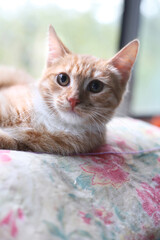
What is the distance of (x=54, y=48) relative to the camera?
1216mm

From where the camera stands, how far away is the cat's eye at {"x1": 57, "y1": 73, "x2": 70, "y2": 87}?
3.62 ft

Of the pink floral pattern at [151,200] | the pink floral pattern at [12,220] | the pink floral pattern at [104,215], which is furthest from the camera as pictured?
the pink floral pattern at [151,200]

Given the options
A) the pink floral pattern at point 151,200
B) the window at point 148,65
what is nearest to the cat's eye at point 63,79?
the pink floral pattern at point 151,200

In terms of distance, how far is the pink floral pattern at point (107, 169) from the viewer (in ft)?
2.87

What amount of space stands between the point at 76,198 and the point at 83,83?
0.52 m

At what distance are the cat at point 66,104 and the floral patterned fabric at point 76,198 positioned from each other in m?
0.12

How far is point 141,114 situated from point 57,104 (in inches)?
78.5

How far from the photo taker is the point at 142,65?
267 cm

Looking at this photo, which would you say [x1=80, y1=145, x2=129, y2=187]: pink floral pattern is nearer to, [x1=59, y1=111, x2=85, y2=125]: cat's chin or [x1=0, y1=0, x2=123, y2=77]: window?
[x1=59, y1=111, x2=85, y2=125]: cat's chin

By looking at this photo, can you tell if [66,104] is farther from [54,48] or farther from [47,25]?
[47,25]

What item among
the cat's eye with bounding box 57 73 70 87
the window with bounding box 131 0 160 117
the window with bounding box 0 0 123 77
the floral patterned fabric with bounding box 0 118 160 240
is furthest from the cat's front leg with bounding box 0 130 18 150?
the window with bounding box 131 0 160 117

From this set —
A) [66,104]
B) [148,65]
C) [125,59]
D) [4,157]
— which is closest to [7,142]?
[4,157]

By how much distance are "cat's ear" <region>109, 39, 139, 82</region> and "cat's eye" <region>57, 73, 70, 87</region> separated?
0.23 metres

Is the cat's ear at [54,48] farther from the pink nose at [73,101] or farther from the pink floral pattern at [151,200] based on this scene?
the pink floral pattern at [151,200]
